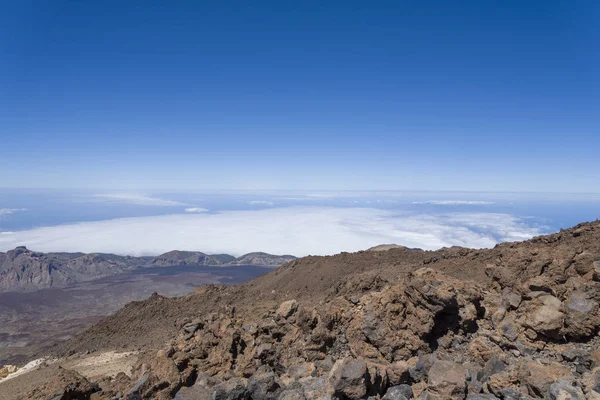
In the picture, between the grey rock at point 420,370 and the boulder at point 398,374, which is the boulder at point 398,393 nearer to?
the boulder at point 398,374

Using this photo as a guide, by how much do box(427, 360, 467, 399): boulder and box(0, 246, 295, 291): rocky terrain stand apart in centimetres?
8353

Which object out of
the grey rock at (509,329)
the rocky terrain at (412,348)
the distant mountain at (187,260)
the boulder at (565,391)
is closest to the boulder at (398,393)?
the rocky terrain at (412,348)

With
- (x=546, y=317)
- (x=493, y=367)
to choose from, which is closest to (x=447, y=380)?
(x=493, y=367)

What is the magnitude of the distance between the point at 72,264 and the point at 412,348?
335 feet

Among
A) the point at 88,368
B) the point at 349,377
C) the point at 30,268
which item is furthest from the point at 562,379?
the point at 30,268

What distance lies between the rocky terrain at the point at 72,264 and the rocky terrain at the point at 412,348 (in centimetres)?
8051

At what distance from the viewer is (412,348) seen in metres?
8.54

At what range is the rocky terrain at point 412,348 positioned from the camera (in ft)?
22.3

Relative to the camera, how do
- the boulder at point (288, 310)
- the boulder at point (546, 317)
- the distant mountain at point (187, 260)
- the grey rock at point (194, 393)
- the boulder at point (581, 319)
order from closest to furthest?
the grey rock at point (194, 393), the boulder at point (581, 319), the boulder at point (546, 317), the boulder at point (288, 310), the distant mountain at point (187, 260)

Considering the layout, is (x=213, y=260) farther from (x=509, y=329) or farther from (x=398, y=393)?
(x=398, y=393)

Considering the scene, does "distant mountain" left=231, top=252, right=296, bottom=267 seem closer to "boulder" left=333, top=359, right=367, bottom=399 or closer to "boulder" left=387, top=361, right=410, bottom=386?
"boulder" left=387, top=361, right=410, bottom=386

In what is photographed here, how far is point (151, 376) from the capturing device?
8.00m

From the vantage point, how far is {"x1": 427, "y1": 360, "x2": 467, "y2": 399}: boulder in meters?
6.43

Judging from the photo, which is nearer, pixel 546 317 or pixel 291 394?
pixel 291 394
